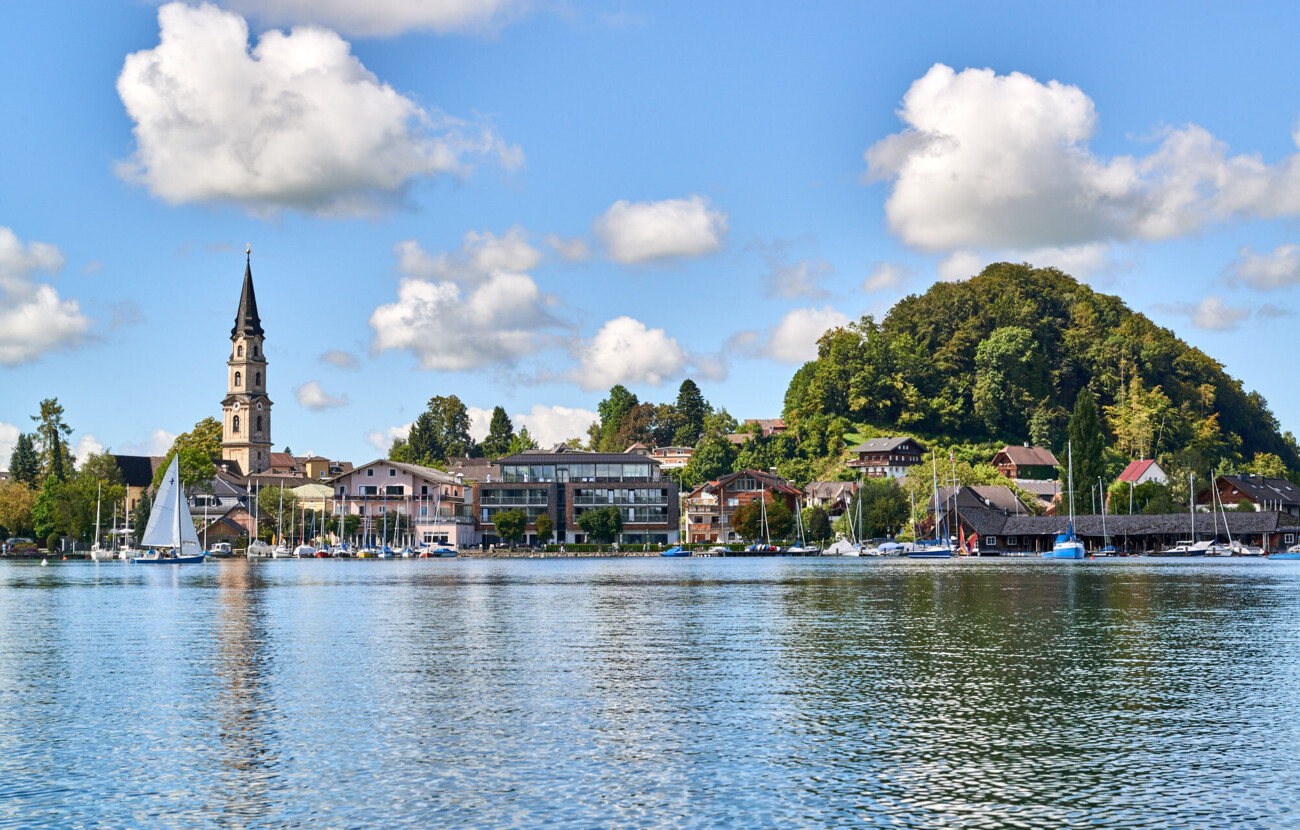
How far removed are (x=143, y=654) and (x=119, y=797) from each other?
67.5ft

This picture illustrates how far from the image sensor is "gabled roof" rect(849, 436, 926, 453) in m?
190

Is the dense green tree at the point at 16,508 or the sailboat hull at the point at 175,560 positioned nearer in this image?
the sailboat hull at the point at 175,560

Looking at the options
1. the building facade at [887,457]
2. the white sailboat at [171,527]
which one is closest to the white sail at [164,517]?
the white sailboat at [171,527]

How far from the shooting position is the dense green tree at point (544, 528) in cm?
16900

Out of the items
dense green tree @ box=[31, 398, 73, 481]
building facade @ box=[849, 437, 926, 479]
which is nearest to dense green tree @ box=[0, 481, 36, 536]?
dense green tree @ box=[31, 398, 73, 481]

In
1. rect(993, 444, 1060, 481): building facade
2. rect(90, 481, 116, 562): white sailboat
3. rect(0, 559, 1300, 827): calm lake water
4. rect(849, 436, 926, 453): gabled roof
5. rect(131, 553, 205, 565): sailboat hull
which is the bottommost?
rect(0, 559, 1300, 827): calm lake water

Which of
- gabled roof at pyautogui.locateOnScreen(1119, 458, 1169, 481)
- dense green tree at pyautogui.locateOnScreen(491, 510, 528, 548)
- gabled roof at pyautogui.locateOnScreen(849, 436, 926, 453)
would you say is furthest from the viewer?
gabled roof at pyautogui.locateOnScreen(849, 436, 926, 453)

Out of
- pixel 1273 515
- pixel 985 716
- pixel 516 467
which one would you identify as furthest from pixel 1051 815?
pixel 516 467

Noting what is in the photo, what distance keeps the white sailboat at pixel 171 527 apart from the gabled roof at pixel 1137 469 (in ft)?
411

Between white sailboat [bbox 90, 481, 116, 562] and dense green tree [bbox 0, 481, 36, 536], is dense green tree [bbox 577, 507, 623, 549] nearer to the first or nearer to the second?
white sailboat [bbox 90, 481, 116, 562]

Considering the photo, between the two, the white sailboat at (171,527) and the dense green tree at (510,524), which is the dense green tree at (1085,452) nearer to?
the dense green tree at (510,524)

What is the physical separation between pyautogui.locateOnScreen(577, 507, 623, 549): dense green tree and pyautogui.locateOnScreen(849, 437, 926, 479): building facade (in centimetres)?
4148

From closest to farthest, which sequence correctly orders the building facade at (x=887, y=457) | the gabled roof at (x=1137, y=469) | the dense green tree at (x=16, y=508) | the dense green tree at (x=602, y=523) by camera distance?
the dense green tree at (x=16, y=508) < the dense green tree at (x=602, y=523) < the gabled roof at (x=1137, y=469) < the building facade at (x=887, y=457)

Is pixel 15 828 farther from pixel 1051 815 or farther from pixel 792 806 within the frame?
pixel 1051 815
